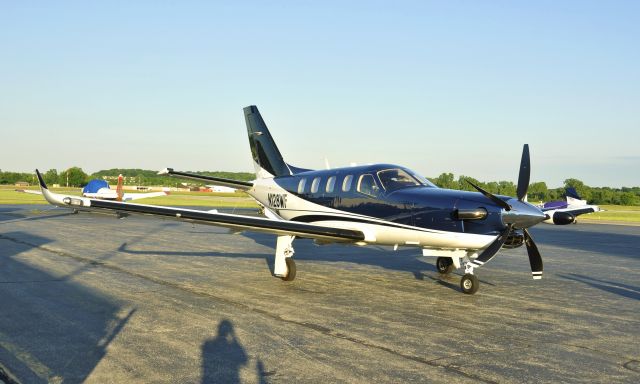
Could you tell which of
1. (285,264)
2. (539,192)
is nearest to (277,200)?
(285,264)

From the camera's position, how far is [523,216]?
11.6 meters

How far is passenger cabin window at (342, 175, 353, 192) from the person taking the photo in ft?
47.4

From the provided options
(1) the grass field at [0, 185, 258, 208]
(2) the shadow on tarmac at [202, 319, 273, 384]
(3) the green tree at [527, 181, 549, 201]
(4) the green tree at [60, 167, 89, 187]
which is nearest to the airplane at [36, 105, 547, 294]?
(2) the shadow on tarmac at [202, 319, 273, 384]

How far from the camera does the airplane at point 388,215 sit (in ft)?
39.0

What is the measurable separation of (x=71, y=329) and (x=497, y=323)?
6.62 metres

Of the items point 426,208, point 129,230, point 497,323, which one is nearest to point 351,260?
point 426,208

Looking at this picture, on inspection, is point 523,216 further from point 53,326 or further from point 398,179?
point 53,326

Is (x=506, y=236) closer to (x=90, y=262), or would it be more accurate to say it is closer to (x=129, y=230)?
(x=90, y=262)

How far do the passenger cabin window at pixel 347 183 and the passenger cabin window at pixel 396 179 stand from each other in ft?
2.89

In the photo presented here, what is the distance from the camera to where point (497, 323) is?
31.8ft

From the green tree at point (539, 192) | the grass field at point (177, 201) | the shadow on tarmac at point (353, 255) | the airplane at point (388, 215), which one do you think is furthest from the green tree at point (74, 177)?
the airplane at point (388, 215)

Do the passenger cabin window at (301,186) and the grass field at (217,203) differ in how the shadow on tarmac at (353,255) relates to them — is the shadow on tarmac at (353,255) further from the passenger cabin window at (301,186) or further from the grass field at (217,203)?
the grass field at (217,203)

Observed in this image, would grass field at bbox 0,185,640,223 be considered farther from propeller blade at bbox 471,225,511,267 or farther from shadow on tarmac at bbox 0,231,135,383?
shadow on tarmac at bbox 0,231,135,383

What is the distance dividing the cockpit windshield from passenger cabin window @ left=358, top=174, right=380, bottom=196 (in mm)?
206
